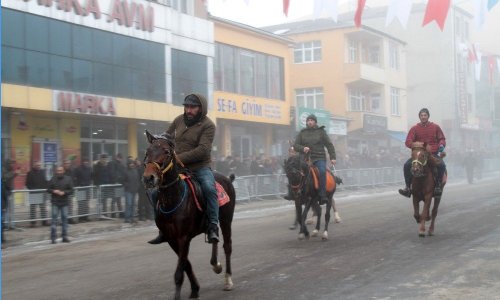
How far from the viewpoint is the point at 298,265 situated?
873 cm

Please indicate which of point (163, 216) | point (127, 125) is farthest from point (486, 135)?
point (163, 216)

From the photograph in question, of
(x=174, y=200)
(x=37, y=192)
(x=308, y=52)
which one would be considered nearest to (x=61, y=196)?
(x=37, y=192)

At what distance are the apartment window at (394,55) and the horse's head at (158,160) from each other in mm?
45961

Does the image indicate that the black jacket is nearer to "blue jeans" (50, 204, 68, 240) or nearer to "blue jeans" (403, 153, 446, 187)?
"blue jeans" (50, 204, 68, 240)

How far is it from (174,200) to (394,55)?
47.0 meters

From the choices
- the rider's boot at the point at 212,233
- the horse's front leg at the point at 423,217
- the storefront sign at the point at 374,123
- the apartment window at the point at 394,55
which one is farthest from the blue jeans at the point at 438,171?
the apartment window at the point at 394,55

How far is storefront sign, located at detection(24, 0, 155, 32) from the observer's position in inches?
905

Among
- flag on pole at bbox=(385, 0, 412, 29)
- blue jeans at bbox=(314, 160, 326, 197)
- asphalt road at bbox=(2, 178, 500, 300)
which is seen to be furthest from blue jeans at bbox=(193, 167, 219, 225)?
flag on pole at bbox=(385, 0, 412, 29)

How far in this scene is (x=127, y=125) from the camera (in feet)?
90.8

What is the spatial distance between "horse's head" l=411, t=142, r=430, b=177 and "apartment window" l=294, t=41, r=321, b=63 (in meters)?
35.3

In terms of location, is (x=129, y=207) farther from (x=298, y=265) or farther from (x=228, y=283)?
(x=228, y=283)

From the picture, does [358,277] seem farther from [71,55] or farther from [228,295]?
[71,55]

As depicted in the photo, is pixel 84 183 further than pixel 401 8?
Yes

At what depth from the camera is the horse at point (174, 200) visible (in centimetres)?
614
